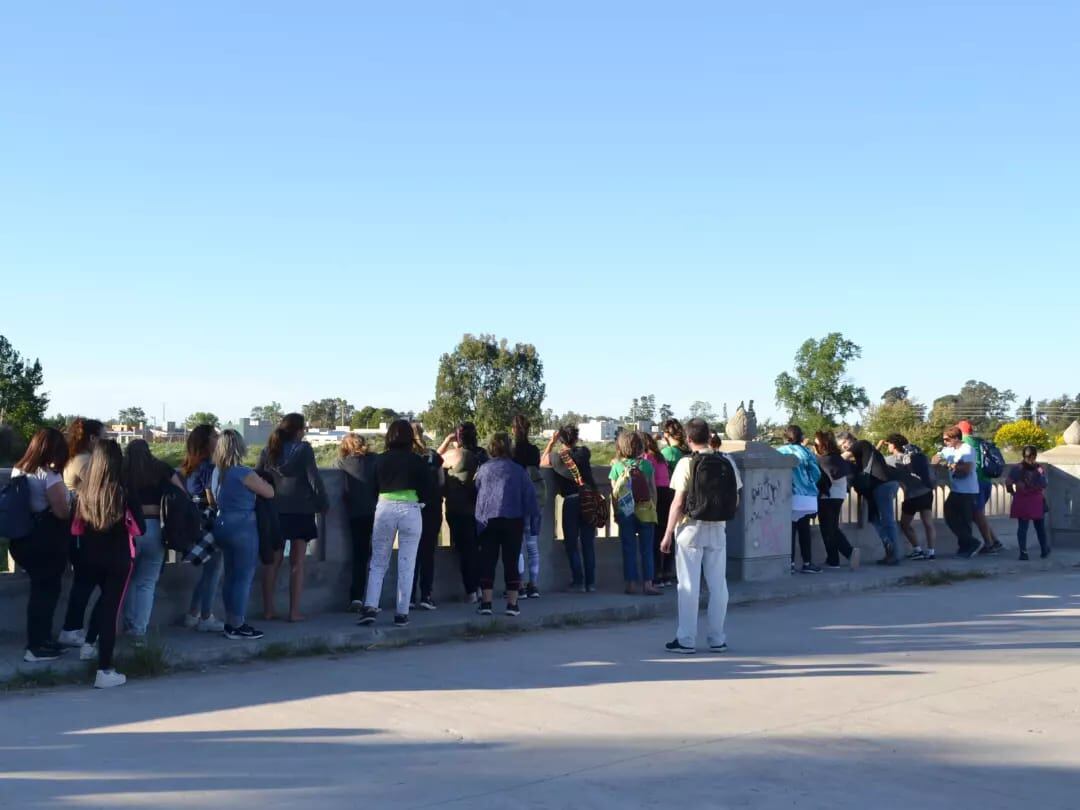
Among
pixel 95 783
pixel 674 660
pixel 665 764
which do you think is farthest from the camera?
pixel 674 660

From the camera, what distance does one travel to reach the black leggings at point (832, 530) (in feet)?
51.3

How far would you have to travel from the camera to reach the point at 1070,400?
122000mm

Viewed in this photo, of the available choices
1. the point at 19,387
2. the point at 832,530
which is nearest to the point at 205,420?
the point at 832,530

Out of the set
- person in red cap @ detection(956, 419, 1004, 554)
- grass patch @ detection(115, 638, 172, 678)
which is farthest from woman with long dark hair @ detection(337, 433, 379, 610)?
person in red cap @ detection(956, 419, 1004, 554)

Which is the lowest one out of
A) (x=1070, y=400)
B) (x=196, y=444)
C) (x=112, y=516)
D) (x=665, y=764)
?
(x=665, y=764)

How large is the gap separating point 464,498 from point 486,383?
312ft

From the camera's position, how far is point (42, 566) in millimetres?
8773

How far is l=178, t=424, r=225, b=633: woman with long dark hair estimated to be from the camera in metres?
9.86

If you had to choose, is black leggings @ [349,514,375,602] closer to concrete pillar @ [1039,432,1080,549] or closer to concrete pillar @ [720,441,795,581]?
concrete pillar @ [720,441,795,581]

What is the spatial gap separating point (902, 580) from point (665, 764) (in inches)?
375

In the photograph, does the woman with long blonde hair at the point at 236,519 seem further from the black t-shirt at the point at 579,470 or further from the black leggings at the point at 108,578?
the black t-shirt at the point at 579,470

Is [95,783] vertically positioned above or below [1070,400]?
below

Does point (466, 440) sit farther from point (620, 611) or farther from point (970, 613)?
point (970, 613)

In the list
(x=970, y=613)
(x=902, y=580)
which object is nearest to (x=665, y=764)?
(x=970, y=613)
